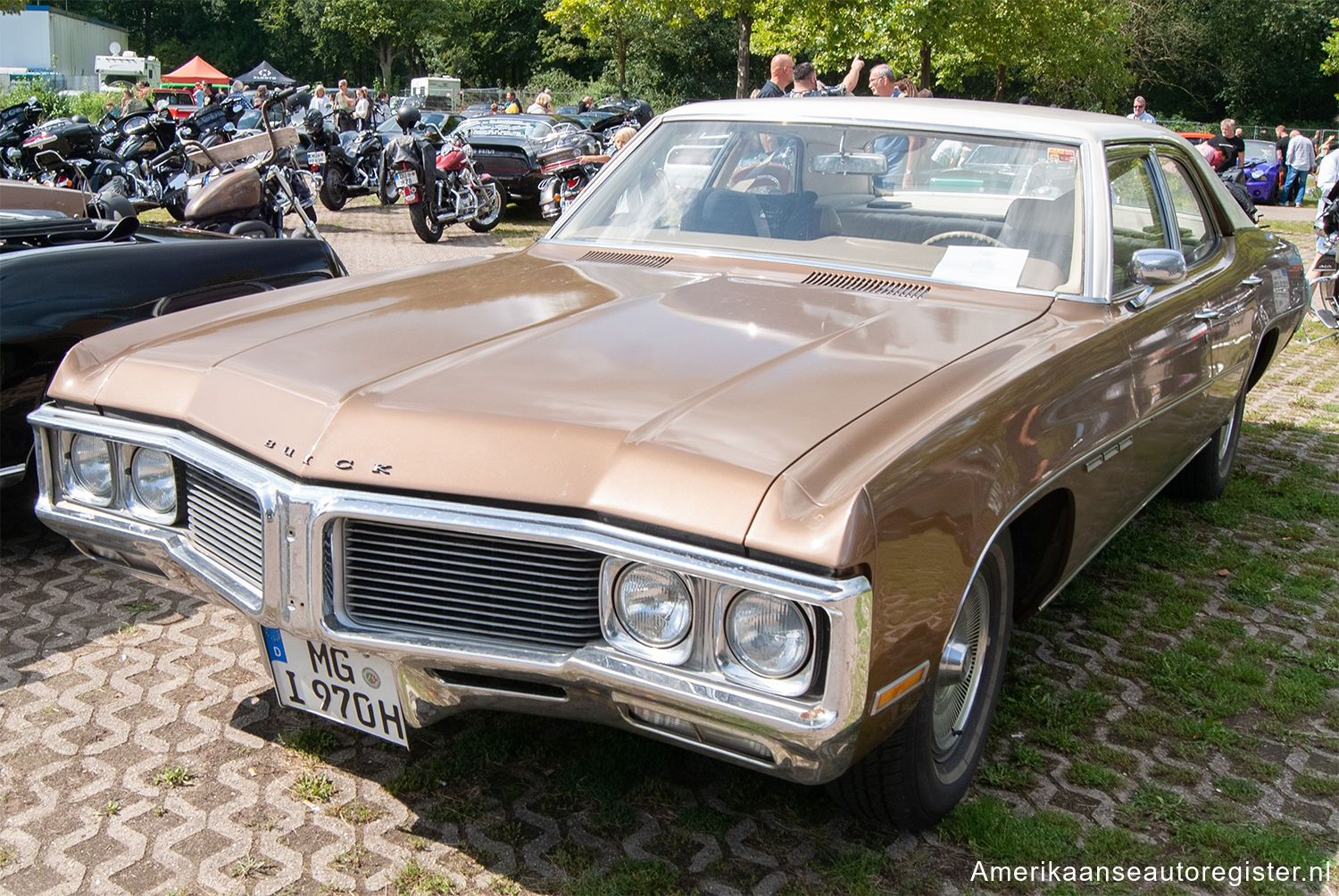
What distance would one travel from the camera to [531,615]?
2.28 meters

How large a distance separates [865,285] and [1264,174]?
23995 millimetres

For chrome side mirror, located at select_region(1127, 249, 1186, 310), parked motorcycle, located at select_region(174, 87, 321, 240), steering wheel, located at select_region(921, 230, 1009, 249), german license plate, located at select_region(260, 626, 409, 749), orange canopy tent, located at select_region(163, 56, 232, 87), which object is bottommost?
german license plate, located at select_region(260, 626, 409, 749)

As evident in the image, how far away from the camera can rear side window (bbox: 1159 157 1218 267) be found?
14.0 feet

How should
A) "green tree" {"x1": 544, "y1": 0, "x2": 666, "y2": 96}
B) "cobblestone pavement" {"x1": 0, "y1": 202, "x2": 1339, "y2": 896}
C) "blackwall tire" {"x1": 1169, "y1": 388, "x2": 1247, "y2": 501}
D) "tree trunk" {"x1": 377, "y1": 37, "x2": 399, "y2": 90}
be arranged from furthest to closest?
1. "tree trunk" {"x1": 377, "y1": 37, "x2": 399, "y2": 90}
2. "green tree" {"x1": 544, "y1": 0, "x2": 666, "y2": 96}
3. "blackwall tire" {"x1": 1169, "y1": 388, "x2": 1247, "y2": 501}
4. "cobblestone pavement" {"x1": 0, "y1": 202, "x2": 1339, "y2": 896}

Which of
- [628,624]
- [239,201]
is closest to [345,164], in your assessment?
[239,201]

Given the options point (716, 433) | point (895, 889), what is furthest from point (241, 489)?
point (895, 889)

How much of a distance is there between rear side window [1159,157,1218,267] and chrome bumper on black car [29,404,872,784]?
280cm

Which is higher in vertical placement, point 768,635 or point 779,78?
point 779,78

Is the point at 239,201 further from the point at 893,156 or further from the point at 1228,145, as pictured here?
the point at 1228,145

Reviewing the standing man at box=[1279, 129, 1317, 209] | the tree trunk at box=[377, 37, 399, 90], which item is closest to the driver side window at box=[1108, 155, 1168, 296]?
the standing man at box=[1279, 129, 1317, 209]

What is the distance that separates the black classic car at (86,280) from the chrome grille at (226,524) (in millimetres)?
1673

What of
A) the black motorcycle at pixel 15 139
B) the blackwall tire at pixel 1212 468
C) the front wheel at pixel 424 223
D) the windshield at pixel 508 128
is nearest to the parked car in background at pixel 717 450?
the blackwall tire at pixel 1212 468

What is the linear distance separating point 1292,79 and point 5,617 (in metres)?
53.5

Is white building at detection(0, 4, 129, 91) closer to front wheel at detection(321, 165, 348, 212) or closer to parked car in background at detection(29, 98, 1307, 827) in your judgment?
front wheel at detection(321, 165, 348, 212)
